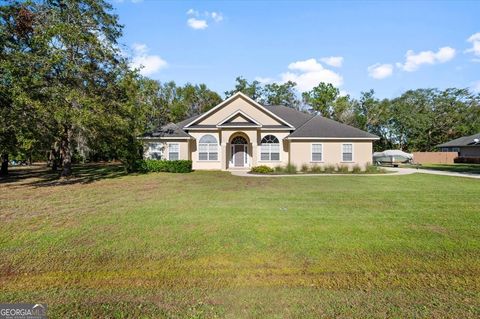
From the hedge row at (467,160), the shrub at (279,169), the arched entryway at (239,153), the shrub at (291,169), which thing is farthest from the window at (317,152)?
the hedge row at (467,160)

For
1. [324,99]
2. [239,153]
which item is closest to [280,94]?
[324,99]

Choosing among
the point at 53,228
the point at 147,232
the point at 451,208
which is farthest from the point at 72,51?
the point at 451,208

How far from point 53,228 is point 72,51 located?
14438 mm

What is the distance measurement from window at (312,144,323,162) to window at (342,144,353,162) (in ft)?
6.34

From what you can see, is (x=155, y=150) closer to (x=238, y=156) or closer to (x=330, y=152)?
(x=238, y=156)

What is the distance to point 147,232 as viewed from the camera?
606 cm

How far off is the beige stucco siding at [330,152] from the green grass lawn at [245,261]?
14.6m

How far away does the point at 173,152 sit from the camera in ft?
76.7

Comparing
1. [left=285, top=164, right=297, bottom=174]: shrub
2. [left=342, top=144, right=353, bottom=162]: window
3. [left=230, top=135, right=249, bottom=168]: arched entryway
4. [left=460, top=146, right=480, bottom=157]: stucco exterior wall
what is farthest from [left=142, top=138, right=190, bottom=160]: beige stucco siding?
[left=460, top=146, right=480, bottom=157]: stucco exterior wall

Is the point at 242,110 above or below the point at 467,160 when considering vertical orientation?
above

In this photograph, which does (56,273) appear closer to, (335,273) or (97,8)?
(335,273)

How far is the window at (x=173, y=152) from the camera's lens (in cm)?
2334

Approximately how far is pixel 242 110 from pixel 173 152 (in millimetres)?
7420

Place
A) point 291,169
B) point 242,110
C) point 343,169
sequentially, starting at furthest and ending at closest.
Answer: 1. point 242,110
2. point 343,169
3. point 291,169
